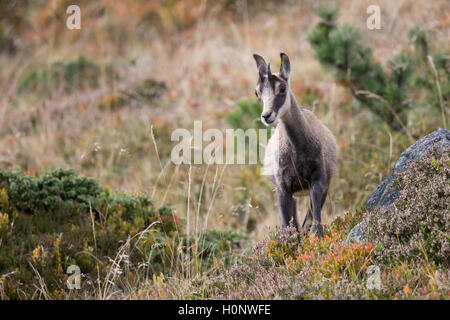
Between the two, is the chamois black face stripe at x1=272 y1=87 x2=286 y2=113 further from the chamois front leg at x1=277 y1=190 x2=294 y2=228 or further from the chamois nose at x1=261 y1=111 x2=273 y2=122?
the chamois front leg at x1=277 y1=190 x2=294 y2=228

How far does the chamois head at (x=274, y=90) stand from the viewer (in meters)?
5.73

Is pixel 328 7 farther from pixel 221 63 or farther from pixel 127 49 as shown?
pixel 127 49

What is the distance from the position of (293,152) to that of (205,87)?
9392mm

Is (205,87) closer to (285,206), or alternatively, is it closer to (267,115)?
(285,206)

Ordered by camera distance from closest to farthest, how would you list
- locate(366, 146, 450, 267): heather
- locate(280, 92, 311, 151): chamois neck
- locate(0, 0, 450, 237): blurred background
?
locate(366, 146, 450, 267): heather < locate(280, 92, 311, 151): chamois neck < locate(0, 0, 450, 237): blurred background

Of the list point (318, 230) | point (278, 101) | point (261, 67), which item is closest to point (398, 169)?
point (318, 230)

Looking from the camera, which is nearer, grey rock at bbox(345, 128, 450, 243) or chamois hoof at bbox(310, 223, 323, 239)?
grey rock at bbox(345, 128, 450, 243)

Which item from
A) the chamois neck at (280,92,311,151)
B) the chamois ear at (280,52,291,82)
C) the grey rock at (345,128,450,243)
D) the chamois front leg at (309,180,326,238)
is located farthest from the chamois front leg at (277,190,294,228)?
the chamois ear at (280,52,291,82)

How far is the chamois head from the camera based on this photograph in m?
5.73

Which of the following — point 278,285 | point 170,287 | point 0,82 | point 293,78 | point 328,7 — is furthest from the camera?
point 0,82

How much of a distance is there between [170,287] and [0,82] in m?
15.0

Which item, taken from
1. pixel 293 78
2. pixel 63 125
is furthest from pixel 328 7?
pixel 63 125

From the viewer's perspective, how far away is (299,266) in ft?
17.4

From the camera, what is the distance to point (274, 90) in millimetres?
5844
